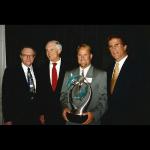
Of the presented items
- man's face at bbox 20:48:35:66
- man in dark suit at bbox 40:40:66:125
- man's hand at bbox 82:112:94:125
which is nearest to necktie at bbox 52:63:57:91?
man in dark suit at bbox 40:40:66:125

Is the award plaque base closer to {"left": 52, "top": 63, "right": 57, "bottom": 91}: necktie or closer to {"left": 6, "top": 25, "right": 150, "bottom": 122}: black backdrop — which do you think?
{"left": 52, "top": 63, "right": 57, "bottom": 91}: necktie

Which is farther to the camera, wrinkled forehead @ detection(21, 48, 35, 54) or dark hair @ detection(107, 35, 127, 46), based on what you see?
wrinkled forehead @ detection(21, 48, 35, 54)

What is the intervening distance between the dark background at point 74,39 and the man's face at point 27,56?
0.05 metres

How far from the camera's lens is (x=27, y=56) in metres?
4.29

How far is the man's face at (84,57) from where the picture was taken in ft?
13.8

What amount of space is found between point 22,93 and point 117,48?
119 centimetres

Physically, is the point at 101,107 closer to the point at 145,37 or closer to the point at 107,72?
the point at 107,72

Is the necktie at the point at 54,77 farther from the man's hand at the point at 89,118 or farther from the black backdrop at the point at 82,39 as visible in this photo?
the man's hand at the point at 89,118

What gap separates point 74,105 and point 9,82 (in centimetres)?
78

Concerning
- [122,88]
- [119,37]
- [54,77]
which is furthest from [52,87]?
[119,37]

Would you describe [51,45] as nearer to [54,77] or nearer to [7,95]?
[54,77]

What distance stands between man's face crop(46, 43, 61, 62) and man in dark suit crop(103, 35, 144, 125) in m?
0.60

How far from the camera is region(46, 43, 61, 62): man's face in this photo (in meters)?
4.26
